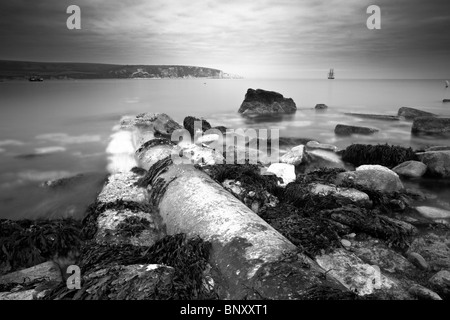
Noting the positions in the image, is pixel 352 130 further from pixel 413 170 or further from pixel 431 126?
pixel 413 170

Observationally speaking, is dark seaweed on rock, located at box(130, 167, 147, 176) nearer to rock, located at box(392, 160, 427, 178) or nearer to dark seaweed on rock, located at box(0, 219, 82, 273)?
dark seaweed on rock, located at box(0, 219, 82, 273)

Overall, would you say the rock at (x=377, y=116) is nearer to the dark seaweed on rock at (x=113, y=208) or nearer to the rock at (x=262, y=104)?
the rock at (x=262, y=104)

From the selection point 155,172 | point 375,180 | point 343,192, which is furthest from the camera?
→ point 375,180

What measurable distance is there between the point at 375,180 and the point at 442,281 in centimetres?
362

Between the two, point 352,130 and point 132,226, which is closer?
point 132,226

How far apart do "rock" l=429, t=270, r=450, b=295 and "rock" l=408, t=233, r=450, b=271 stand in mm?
422

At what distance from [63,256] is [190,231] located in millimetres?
2214

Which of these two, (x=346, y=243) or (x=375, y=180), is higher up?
(x=375, y=180)

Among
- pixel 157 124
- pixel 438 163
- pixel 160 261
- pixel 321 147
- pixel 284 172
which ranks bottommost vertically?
pixel 160 261

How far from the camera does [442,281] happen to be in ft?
12.0

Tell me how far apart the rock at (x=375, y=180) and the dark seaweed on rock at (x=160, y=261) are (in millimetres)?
4960

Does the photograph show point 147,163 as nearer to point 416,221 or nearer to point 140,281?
point 140,281

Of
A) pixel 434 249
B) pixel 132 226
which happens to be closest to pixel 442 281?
pixel 434 249

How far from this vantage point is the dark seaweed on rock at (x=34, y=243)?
4117 millimetres
